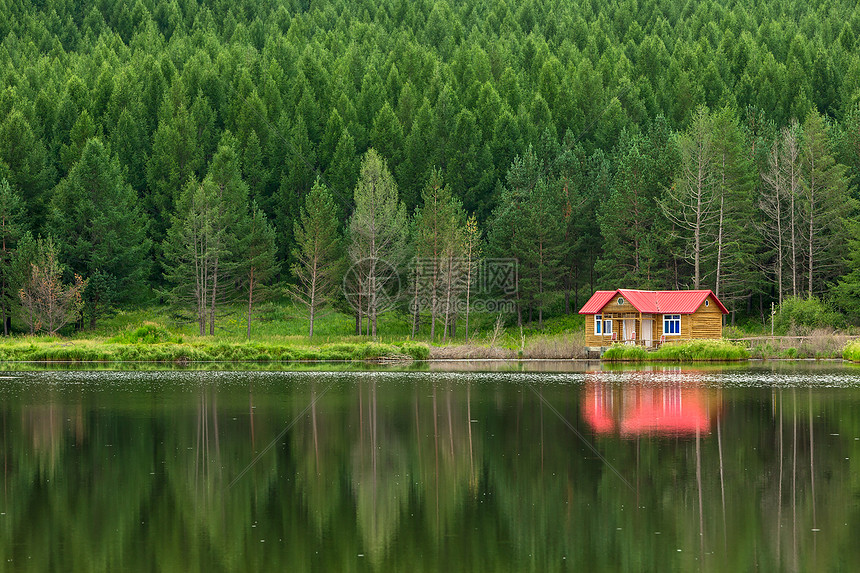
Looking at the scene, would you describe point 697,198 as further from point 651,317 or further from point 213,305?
point 213,305

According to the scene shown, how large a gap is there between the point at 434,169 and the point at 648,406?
45465 mm

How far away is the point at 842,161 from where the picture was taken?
76.7 meters

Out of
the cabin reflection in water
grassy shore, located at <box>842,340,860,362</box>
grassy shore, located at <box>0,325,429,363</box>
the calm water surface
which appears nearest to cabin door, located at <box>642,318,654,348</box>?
grassy shore, located at <box>842,340,860,362</box>

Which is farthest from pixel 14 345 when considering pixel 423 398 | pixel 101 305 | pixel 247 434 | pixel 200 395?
pixel 247 434

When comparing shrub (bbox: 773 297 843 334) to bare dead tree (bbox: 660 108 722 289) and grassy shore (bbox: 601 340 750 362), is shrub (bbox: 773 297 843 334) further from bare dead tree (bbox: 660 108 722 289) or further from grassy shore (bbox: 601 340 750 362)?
grassy shore (bbox: 601 340 750 362)

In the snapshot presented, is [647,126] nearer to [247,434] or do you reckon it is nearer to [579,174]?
[579,174]

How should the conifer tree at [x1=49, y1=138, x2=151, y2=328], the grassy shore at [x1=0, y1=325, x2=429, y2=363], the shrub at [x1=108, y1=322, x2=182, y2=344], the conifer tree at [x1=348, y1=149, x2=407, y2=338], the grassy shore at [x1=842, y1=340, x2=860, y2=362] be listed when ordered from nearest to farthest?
the grassy shore at [x1=842, y1=340, x2=860, y2=362]
the grassy shore at [x1=0, y1=325, x2=429, y2=363]
the shrub at [x1=108, y1=322, x2=182, y2=344]
the conifer tree at [x1=348, y1=149, x2=407, y2=338]
the conifer tree at [x1=49, y1=138, x2=151, y2=328]

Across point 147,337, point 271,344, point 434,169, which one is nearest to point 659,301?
point 434,169

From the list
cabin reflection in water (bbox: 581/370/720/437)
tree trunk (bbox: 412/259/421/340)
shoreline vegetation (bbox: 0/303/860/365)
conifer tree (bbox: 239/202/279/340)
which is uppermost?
conifer tree (bbox: 239/202/279/340)

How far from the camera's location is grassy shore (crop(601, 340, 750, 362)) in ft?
188

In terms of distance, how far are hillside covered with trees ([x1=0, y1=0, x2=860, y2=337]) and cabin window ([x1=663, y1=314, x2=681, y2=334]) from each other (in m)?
6.36

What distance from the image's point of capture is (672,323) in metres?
63.9

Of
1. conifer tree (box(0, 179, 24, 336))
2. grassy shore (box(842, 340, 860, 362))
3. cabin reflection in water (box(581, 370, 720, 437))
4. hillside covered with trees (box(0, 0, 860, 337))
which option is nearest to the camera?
cabin reflection in water (box(581, 370, 720, 437))

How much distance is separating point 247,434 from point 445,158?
64197 mm
